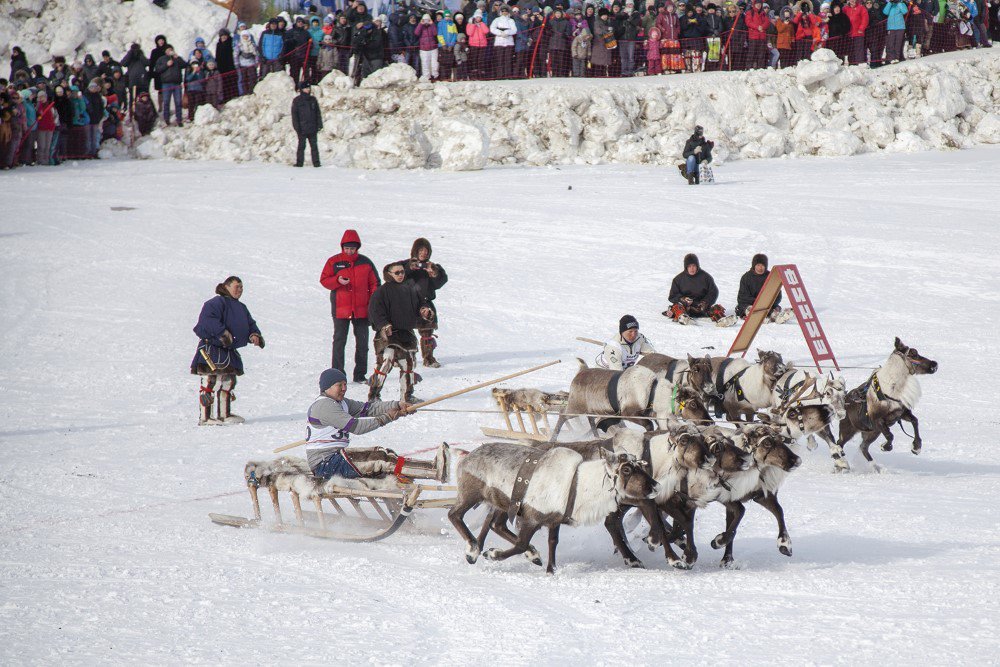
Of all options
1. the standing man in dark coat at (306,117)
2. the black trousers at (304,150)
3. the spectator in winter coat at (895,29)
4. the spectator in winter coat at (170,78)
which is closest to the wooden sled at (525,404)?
the standing man in dark coat at (306,117)

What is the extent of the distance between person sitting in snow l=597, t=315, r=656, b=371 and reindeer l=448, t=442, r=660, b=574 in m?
3.33

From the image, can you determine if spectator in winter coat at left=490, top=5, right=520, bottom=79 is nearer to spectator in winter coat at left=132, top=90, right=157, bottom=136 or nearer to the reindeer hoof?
spectator in winter coat at left=132, top=90, right=157, bottom=136

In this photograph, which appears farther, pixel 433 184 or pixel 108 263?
pixel 433 184

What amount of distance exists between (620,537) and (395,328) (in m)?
4.92

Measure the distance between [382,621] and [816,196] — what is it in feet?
54.9

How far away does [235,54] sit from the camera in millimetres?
25922

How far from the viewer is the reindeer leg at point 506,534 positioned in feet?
20.4

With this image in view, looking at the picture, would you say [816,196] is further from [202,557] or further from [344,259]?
[202,557]

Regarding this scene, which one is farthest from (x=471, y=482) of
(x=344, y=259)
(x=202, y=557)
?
(x=344, y=259)

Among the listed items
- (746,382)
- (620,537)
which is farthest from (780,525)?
(746,382)

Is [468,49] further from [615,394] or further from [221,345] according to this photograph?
[615,394]

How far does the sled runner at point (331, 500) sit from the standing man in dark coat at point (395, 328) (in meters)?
3.11

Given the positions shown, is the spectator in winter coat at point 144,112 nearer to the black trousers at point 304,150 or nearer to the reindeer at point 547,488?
the black trousers at point 304,150

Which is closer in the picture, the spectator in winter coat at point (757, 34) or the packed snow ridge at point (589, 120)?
the packed snow ridge at point (589, 120)
